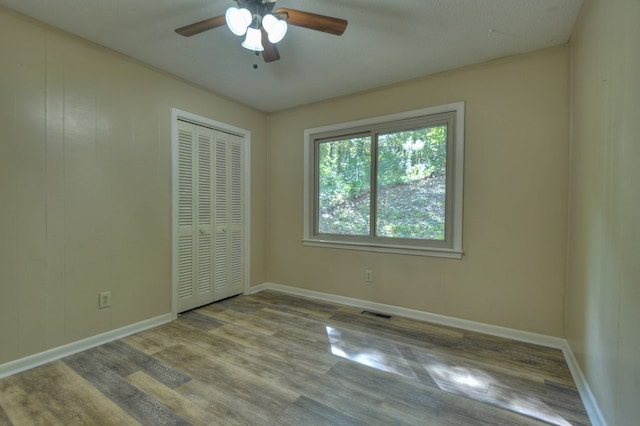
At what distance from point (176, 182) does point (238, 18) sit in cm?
180

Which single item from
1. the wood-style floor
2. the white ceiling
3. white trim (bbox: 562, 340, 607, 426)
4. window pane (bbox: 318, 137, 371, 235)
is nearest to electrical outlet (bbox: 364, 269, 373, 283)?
window pane (bbox: 318, 137, 371, 235)

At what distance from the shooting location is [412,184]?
296cm

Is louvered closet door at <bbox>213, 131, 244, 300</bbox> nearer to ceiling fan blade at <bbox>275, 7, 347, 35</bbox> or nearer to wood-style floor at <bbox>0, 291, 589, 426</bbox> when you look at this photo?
wood-style floor at <bbox>0, 291, 589, 426</bbox>

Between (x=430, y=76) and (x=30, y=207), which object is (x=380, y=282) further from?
(x=30, y=207)

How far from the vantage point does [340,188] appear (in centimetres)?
346

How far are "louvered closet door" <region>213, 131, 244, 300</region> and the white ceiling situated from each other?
77 cm

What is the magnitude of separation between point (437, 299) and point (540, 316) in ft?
2.61

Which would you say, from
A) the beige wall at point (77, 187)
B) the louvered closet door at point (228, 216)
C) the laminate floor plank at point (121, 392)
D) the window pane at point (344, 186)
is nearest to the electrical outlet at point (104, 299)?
the beige wall at point (77, 187)

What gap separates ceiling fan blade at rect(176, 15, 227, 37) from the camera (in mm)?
1673

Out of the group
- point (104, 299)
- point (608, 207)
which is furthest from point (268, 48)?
point (104, 299)

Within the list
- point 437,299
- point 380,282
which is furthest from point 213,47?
point 437,299

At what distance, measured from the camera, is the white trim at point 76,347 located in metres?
1.91

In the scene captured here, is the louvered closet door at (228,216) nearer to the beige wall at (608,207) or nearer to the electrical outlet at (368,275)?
the electrical outlet at (368,275)

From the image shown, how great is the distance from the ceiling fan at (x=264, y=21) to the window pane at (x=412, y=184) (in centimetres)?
157
